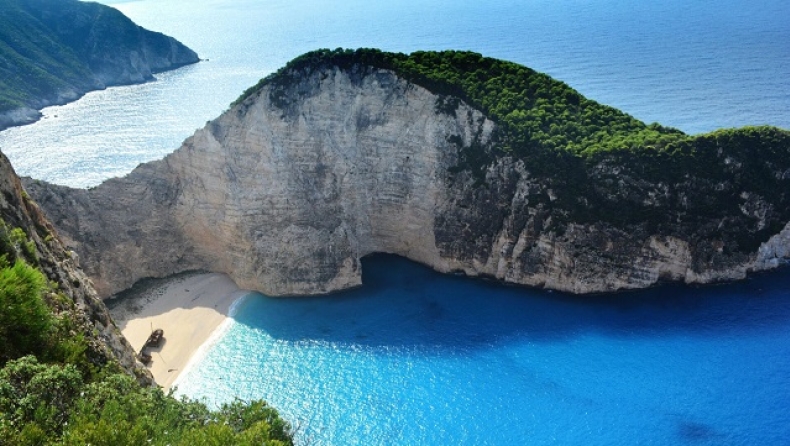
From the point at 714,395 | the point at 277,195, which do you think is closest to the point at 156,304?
the point at 277,195

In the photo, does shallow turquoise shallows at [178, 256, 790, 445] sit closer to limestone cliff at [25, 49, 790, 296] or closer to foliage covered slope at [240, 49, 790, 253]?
limestone cliff at [25, 49, 790, 296]

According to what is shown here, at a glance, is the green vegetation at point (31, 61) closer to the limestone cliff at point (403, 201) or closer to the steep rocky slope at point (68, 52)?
the steep rocky slope at point (68, 52)

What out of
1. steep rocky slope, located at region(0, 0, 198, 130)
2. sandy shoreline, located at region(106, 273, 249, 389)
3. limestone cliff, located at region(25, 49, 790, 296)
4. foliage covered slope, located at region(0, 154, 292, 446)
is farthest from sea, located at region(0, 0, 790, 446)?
steep rocky slope, located at region(0, 0, 198, 130)

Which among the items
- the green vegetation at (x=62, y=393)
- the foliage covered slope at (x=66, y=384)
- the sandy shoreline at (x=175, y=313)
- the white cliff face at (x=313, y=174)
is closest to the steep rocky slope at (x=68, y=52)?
the sandy shoreline at (x=175, y=313)

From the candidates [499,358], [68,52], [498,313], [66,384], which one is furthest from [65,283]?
[68,52]

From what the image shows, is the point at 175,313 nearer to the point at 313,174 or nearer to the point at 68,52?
the point at 313,174

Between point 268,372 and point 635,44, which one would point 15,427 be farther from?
point 635,44
